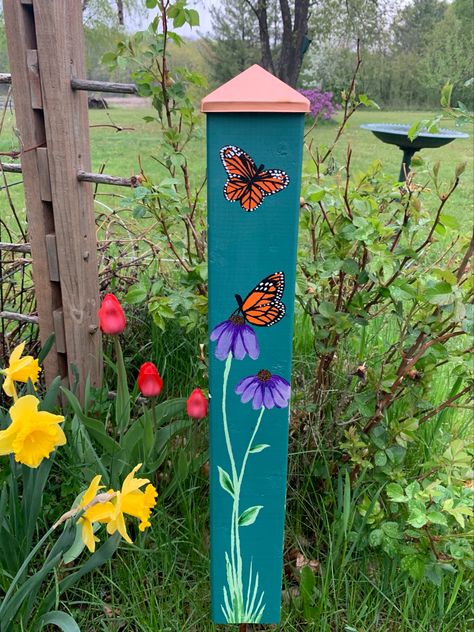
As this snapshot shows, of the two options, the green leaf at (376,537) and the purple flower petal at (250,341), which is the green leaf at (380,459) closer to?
the green leaf at (376,537)

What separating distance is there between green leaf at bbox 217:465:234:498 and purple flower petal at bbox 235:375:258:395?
173 mm

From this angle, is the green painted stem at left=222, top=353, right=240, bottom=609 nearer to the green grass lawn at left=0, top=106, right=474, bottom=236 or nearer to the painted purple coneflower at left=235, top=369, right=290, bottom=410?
the painted purple coneflower at left=235, top=369, right=290, bottom=410

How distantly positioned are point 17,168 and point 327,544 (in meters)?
1.39

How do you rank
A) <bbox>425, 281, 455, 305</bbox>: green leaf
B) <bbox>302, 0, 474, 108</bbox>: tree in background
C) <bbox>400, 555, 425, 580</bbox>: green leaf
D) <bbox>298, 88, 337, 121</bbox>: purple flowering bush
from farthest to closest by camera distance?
<bbox>302, 0, 474, 108</bbox>: tree in background < <bbox>298, 88, 337, 121</bbox>: purple flowering bush < <bbox>400, 555, 425, 580</bbox>: green leaf < <bbox>425, 281, 455, 305</bbox>: green leaf

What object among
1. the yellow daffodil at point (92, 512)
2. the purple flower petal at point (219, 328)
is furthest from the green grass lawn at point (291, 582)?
the purple flower petal at point (219, 328)

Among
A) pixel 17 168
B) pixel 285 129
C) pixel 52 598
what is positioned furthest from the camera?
pixel 17 168

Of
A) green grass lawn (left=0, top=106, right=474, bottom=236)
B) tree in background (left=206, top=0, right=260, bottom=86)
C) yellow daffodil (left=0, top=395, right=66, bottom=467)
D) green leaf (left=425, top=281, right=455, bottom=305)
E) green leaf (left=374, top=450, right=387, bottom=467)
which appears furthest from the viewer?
tree in background (left=206, top=0, right=260, bottom=86)

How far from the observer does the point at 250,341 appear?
3.26ft

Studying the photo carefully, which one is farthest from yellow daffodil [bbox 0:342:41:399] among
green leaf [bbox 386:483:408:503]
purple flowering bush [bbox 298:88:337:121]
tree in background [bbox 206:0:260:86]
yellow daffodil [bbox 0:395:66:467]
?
tree in background [bbox 206:0:260:86]

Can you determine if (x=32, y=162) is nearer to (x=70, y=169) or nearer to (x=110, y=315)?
(x=70, y=169)

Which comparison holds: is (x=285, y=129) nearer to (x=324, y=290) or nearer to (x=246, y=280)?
(x=246, y=280)

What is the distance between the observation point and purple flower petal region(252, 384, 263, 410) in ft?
3.36

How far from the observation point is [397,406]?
1734mm

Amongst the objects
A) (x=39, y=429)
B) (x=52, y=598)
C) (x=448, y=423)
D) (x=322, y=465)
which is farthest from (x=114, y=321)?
(x=448, y=423)
